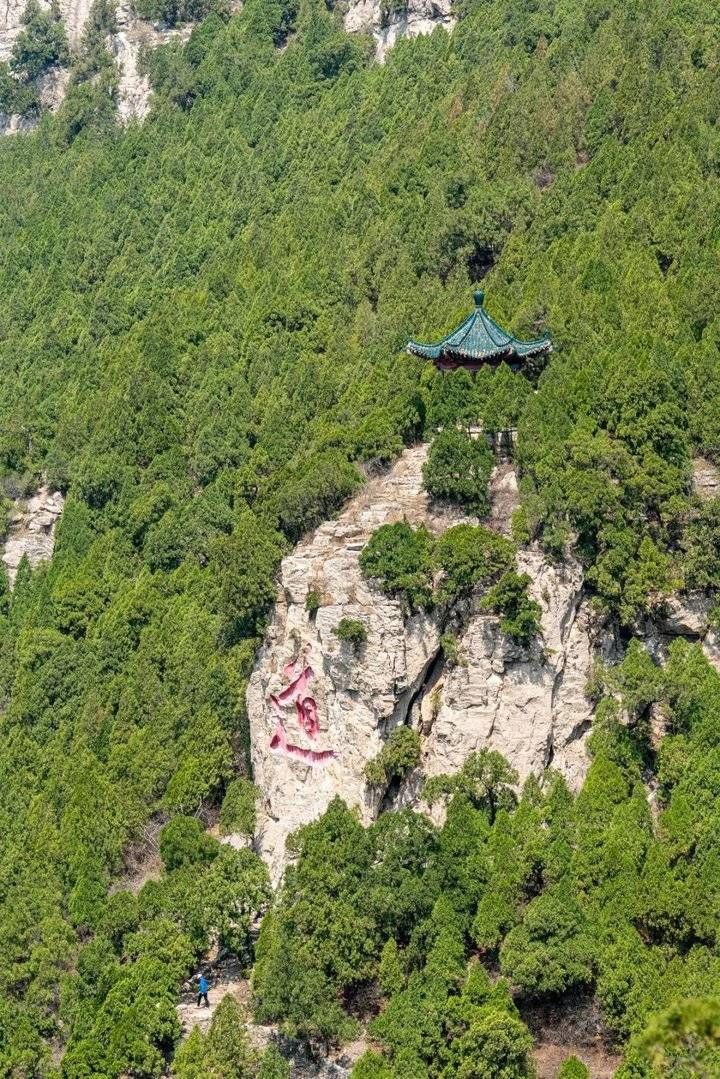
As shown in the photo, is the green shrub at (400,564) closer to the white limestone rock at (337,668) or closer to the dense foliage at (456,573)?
the dense foliage at (456,573)

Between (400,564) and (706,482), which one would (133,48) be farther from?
(400,564)

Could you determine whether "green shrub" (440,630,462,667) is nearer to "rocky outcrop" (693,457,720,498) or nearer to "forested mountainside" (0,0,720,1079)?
"forested mountainside" (0,0,720,1079)

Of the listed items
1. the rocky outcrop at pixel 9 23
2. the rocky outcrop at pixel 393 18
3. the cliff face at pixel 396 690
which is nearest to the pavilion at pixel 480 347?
the cliff face at pixel 396 690

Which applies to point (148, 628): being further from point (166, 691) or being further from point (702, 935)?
point (702, 935)

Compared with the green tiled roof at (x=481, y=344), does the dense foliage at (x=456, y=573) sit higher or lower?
lower

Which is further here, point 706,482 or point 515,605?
point 706,482

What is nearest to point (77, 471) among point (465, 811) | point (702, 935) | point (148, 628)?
point (148, 628)

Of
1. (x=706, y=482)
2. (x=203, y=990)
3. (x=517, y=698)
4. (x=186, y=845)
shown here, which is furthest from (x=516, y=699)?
(x=203, y=990)
